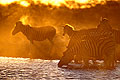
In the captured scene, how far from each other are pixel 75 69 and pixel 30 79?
361cm

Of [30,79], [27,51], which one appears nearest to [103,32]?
[30,79]

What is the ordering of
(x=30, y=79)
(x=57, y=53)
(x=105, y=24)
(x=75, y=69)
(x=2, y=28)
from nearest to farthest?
(x=30, y=79)
(x=75, y=69)
(x=105, y=24)
(x=57, y=53)
(x=2, y=28)

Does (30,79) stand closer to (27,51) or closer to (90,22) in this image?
(27,51)

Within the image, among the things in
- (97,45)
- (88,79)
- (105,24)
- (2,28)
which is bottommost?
(88,79)

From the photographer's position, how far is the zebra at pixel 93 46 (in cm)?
1366

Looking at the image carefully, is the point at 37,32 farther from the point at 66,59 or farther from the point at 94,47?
the point at 94,47

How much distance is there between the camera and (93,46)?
13930 mm

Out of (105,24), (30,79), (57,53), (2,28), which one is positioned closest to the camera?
(30,79)

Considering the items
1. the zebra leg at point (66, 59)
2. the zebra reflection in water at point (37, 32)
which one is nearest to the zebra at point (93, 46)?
the zebra leg at point (66, 59)

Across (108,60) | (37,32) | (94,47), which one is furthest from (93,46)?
(37,32)

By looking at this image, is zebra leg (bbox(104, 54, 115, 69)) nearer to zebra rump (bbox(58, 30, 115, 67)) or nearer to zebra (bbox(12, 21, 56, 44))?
zebra rump (bbox(58, 30, 115, 67))

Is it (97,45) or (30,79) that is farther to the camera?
(97,45)

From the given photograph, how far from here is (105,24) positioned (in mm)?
16125

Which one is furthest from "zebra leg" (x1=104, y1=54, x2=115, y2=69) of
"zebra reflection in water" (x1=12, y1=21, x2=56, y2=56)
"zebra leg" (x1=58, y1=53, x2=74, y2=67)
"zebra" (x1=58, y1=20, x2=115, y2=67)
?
"zebra reflection in water" (x1=12, y1=21, x2=56, y2=56)
